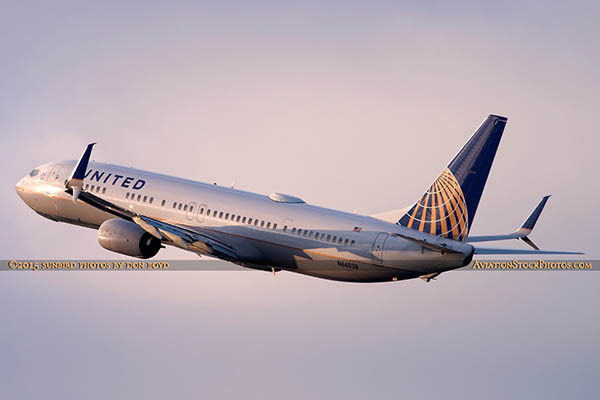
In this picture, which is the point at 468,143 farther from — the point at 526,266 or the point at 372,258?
the point at 526,266

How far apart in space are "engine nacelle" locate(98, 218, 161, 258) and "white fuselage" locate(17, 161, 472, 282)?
304 cm

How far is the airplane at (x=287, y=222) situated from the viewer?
4934 centimetres

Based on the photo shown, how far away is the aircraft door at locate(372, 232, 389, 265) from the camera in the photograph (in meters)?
51.2

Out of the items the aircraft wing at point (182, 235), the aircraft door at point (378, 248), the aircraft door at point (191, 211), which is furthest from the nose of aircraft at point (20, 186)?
the aircraft door at point (378, 248)

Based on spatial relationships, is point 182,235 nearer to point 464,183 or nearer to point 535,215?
point 464,183

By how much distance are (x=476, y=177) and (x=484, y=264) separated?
10859 mm

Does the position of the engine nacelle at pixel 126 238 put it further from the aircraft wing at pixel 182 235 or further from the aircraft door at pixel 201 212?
the aircraft door at pixel 201 212

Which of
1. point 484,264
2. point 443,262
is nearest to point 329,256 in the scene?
point 443,262

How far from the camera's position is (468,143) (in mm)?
49656

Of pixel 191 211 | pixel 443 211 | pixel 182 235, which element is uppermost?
pixel 443 211

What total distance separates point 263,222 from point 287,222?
147 cm

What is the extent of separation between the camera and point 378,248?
51219 millimetres

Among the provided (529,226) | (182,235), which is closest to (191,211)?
(182,235)

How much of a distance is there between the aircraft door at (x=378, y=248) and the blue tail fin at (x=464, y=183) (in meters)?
2.53
